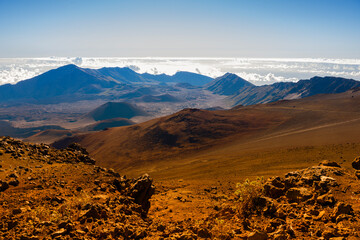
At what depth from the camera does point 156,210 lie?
15.5m

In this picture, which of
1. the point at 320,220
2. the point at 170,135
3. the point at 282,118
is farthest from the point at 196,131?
the point at 320,220

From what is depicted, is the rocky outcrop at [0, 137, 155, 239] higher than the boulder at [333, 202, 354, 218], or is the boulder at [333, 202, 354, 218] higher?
the boulder at [333, 202, 354, 218]

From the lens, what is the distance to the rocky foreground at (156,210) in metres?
9.11

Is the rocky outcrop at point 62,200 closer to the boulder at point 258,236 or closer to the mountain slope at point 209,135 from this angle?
the boulder at point 258,236

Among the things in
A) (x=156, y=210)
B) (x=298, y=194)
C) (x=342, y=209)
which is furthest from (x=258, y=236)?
(x=156, y=210)

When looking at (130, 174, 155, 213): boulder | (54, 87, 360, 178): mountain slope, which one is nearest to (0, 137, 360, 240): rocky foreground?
(130, 174, 155, 213): boulder

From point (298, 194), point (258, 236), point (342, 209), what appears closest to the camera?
point (258, 236)

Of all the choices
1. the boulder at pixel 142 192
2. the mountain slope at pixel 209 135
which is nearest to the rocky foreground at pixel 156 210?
the boulder at pixel 142 192

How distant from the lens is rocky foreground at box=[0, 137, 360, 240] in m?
9.11

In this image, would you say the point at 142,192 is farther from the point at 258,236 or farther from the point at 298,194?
the point at 298,194

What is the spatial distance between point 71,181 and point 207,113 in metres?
111

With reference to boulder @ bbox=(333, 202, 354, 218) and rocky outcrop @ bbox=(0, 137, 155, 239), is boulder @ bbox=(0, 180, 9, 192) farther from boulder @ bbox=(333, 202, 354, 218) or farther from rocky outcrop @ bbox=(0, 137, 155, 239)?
boulder @ bbox=(333, 202, 354, 218)

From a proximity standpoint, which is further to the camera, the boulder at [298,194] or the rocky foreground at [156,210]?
the boulder at [298,194]

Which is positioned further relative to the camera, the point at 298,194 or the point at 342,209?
the point at 298,194
